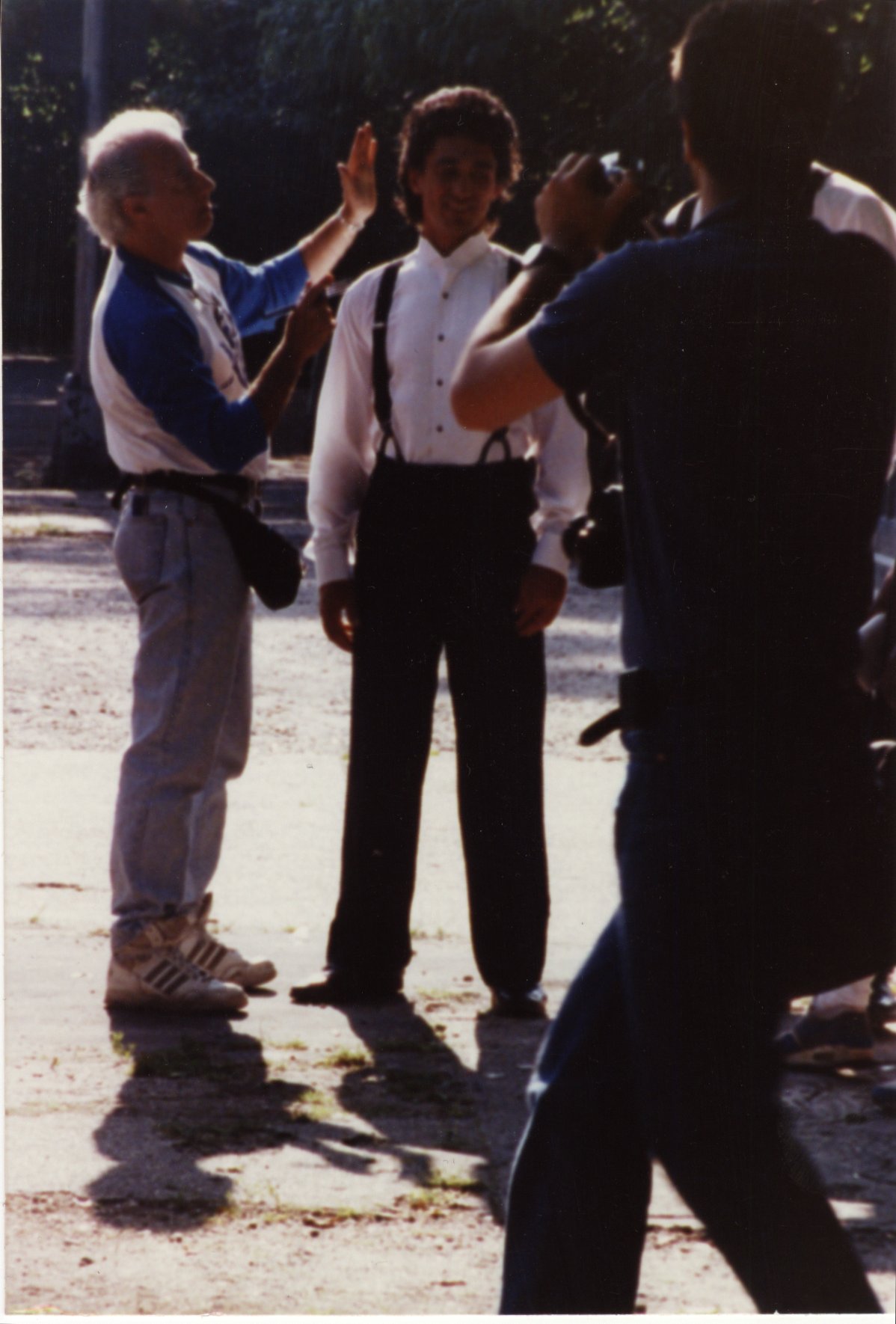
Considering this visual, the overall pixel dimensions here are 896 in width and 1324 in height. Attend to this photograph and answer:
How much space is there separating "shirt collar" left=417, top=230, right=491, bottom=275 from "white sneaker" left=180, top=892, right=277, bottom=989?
1.46 m

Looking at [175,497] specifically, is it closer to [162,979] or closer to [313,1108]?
[162,979]

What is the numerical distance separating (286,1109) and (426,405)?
1.46 m

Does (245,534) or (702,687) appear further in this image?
(245,534)

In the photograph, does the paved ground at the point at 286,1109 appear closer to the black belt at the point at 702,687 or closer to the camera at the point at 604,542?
the black belt at the point at 702,687

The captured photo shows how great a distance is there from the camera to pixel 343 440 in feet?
13.8

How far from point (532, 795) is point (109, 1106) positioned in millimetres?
1149

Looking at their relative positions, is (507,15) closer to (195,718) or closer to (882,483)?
(195,718)

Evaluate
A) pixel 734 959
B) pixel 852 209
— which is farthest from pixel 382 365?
pixel 734 959

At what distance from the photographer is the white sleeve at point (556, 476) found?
4059 millimetres

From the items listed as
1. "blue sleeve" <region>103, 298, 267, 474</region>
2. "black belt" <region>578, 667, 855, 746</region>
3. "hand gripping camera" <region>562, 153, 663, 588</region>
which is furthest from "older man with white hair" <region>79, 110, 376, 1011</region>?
"black belt" <region>578, 667, 855, 746</region>

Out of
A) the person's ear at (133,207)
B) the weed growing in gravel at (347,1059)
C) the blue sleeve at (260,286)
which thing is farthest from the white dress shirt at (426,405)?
the weed growing in gravel at (347,1059)

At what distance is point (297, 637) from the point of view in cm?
952

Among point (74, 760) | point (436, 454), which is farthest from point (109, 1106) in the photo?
point (74, 760)

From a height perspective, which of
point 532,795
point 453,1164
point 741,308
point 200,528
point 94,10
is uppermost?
point 94,10
